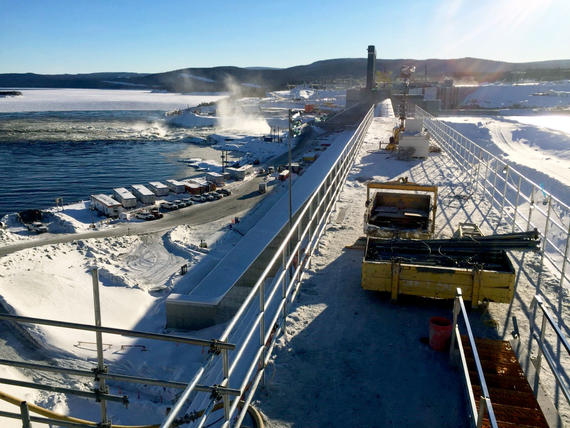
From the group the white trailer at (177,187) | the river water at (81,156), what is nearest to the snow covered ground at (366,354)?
the white trailer at (177,187)

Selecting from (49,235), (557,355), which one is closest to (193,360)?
(557,355)

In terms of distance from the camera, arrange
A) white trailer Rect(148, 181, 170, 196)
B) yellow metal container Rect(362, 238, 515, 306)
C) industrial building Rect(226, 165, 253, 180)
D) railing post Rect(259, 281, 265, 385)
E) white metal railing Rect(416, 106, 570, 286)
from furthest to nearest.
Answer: industrial building Rect(226, 165, 253, 180) < white trailer Rect(148, 181, 170, 196) < white metal railing Rect(416, 106, 570, 286) < yellow metal container Rect(362, 238, 515, 306) < railing post Rect(259, 281, 265, 385)

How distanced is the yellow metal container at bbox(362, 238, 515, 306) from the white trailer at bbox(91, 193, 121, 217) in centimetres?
3447

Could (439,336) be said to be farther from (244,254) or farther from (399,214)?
(244,254)

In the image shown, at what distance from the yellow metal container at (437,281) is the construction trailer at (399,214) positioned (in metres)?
1.92

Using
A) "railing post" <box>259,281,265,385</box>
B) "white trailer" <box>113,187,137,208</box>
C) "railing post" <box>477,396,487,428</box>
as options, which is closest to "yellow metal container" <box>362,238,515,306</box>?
"railing post" <box>259,281,265,385</box>

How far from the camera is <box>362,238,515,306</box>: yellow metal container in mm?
6062

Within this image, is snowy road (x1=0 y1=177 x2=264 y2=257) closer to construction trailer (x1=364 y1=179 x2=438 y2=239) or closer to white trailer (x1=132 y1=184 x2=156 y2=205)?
white trailer (x1=132 y1=184 x2=156 y2=205)

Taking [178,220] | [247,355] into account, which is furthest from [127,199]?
[247,355]

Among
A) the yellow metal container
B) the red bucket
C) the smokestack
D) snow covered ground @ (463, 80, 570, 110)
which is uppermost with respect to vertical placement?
the smokestack

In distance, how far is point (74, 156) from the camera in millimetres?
65625

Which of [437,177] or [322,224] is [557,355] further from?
[437,177]

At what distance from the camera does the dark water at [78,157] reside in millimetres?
47344

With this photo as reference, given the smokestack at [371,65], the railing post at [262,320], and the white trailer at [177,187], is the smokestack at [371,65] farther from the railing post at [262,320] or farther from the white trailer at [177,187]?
the railing post at [262,320]
